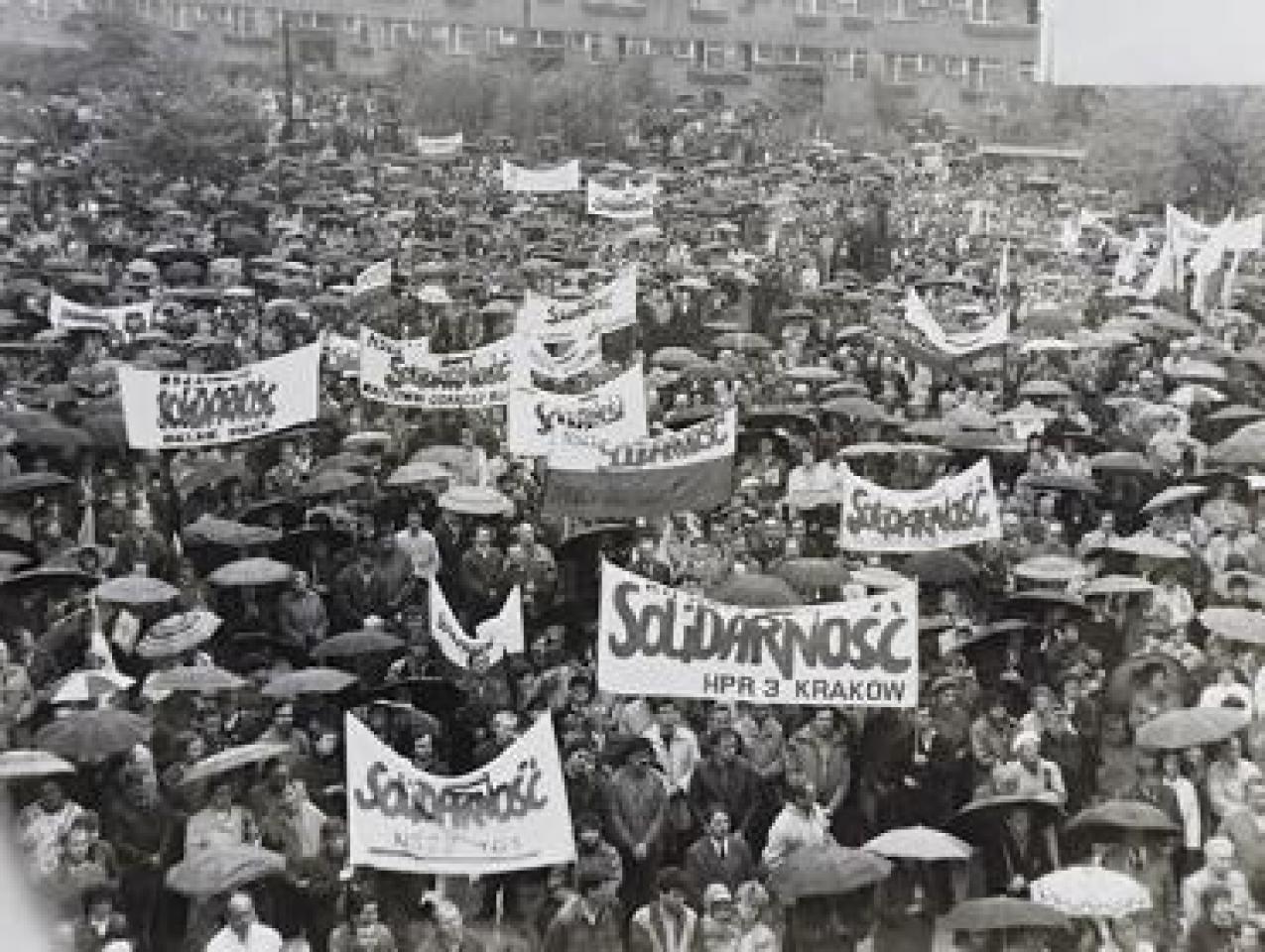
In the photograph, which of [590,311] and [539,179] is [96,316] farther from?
[539,179]

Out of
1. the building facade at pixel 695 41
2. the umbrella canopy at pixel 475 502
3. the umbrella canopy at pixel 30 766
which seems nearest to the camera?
the umbrella canopy at pixel 30 766

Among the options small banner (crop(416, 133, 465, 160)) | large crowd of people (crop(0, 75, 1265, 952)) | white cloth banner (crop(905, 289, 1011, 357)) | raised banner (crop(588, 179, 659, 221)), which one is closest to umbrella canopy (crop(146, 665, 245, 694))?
large crowd of people (crop(0, 75, 1265, 952))

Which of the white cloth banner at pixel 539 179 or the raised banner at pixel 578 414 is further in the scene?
the white cloth banner at pixel 539 179

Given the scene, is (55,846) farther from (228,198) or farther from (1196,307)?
(228,198)

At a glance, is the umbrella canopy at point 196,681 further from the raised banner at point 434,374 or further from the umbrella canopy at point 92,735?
the raised banner at point 434,374

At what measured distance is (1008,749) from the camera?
7496 millimetres

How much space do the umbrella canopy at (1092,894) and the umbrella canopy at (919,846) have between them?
1.33 ft

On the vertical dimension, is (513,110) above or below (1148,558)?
above


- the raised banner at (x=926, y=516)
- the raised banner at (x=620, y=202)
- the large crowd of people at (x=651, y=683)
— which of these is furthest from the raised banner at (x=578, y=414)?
the raised banner at (x=620, y=202)

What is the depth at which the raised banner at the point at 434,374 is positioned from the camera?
11.6 metres

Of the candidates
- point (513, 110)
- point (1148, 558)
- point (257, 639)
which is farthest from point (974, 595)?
point (513, 110)

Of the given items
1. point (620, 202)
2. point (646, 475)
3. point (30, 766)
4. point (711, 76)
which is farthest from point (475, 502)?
point (711, 76)

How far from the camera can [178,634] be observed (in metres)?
8.41

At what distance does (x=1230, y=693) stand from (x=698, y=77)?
1915cm
